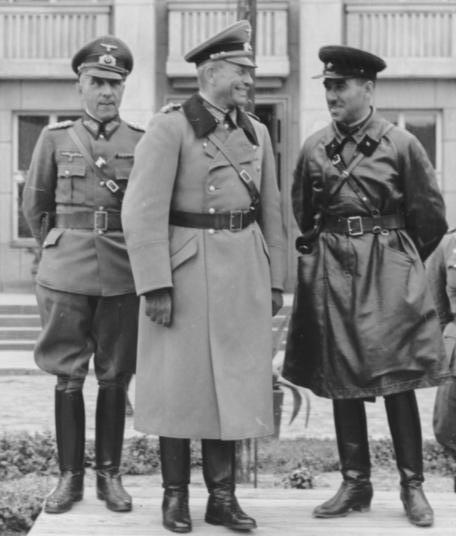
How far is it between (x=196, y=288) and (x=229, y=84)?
2.84ft

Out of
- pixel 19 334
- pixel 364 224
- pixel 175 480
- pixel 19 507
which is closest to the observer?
pixel 175 480

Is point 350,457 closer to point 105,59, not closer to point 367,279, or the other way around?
point 367,279

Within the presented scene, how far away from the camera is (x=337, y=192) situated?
18.5ft

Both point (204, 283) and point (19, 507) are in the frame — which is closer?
point (204, 283)

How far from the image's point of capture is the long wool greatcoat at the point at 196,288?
17.6 ft

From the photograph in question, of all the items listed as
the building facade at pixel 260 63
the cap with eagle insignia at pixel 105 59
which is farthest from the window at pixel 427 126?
the cap with eagle insignia at pixel 105 59

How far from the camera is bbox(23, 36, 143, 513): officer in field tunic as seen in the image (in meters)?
5.86

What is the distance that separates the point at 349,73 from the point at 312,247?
785mm

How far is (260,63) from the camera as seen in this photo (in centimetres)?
2086

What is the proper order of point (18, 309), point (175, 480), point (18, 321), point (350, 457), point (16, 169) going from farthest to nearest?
point (16, 169) → point (18, 309) → point (18, 321) → point (350, 457) → point (175, 480)

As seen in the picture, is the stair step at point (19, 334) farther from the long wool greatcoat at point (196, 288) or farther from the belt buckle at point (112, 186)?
the long wool greatcoat at point (196, 288)

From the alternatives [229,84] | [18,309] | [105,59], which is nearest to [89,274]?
[105,59]

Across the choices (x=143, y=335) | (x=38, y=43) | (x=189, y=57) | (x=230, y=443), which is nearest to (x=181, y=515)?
(x=230, y=443)

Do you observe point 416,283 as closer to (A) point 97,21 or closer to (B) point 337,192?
(B) point 337,192
